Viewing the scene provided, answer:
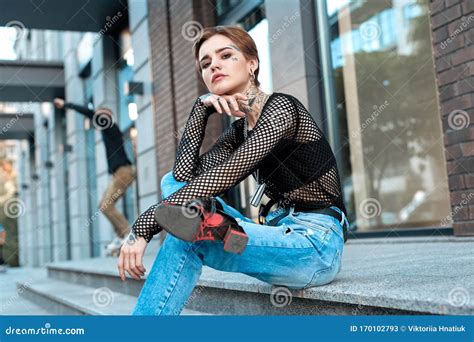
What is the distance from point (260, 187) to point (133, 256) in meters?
0.62

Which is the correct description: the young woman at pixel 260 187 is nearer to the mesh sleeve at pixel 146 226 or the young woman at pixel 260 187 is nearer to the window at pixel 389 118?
the mesh sleeve at pixel 146 226

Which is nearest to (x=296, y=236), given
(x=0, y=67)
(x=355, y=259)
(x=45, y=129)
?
(x=355, y=259)

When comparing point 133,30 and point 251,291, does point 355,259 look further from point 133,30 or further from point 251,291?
point 133,30

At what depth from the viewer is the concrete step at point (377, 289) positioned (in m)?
1.65

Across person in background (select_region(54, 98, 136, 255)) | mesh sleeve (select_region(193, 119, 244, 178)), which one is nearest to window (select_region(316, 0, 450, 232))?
person in background (select_region(54, 98, 136, 255))

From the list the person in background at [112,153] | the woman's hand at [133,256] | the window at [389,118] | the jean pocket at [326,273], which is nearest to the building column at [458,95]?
the window at [389,118]

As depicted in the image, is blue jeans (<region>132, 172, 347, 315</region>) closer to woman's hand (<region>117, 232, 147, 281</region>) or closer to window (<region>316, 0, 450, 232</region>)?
woman's hand (<region>117, 232, 147, 281</region>)

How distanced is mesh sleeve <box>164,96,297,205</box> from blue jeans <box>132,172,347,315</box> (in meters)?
0.16

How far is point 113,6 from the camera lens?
837 centimetres

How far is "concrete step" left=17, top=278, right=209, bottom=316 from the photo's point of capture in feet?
11.7

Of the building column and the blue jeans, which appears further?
the building column

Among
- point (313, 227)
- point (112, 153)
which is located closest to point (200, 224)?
point (313, 227)

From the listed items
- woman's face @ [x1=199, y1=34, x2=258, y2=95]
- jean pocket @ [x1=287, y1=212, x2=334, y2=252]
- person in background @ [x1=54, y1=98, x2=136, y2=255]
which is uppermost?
person in background @ [x1=54, y1=98, x2=136, y2=255]

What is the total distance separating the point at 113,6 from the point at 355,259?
6.68 metres
